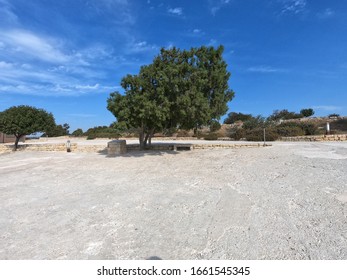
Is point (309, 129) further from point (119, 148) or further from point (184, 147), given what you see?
point (119, 148)

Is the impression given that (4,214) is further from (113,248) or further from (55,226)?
(113,248)

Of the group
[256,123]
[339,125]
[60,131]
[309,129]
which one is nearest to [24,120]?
[256,123]

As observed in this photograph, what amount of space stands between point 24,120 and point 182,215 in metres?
19.6

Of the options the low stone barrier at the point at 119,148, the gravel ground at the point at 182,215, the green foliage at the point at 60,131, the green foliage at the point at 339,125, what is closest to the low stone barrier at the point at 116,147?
the low stone barrier at the point at 119,148

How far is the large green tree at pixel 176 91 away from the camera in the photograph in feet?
37.5

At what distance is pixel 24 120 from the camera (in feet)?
62.9

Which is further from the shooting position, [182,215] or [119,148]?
[119,148]

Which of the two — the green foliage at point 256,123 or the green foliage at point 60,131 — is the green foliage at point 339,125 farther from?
the green foliage at point 60,131

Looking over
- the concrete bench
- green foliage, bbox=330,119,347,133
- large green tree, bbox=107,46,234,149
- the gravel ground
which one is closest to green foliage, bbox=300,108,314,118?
green foliage, bbox=330,119,347,133

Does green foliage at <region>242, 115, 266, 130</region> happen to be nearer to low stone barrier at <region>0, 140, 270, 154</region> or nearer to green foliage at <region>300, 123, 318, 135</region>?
green foliage at <region>300, 123, 318, 135</region>

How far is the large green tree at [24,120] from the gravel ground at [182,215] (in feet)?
41.6

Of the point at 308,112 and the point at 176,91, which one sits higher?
the point at 308,112
